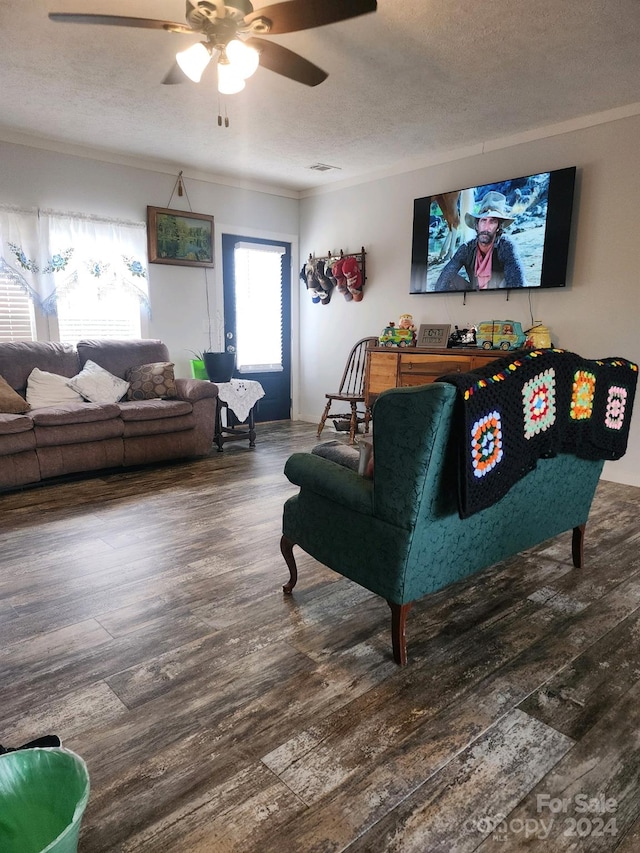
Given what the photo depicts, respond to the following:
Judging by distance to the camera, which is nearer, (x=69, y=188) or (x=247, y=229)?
(x=69, y=188)

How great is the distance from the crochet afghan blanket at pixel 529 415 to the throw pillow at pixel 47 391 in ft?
11.3

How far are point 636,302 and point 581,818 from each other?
340 cm

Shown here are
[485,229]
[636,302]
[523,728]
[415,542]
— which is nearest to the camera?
[523,728]

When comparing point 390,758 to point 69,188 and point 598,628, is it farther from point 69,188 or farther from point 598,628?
point 69,188

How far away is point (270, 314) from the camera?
6.14 metres

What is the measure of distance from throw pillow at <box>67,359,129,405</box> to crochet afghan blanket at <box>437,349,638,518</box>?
3.25 m

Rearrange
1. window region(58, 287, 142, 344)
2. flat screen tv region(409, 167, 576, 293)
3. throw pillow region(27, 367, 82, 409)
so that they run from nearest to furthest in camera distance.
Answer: flat screen tv region(409, 167, 576, 293)
throw pillow region(27, 367, 82, 409)
window region(58, 287, 142, 344)

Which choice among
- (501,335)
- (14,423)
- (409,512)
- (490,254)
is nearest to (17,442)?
(14,423)

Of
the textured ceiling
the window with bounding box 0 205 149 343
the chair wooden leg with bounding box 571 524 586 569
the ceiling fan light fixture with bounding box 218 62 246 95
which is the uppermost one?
the textured ceiling

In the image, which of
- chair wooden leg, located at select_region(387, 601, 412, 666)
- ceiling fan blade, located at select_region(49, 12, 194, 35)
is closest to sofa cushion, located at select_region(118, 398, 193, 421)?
ceiling fan blade, located at select_region(49, 12, 194, 35)

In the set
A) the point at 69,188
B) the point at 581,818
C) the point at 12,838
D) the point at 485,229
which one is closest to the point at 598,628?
the point at 581,818

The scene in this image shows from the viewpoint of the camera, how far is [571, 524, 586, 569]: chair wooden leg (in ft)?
8.19

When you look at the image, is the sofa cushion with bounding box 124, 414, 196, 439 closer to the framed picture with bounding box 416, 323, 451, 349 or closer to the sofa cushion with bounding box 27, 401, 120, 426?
the sofa cushion with bounding box 27, 401, 120, 426

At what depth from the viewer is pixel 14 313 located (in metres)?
4.40
